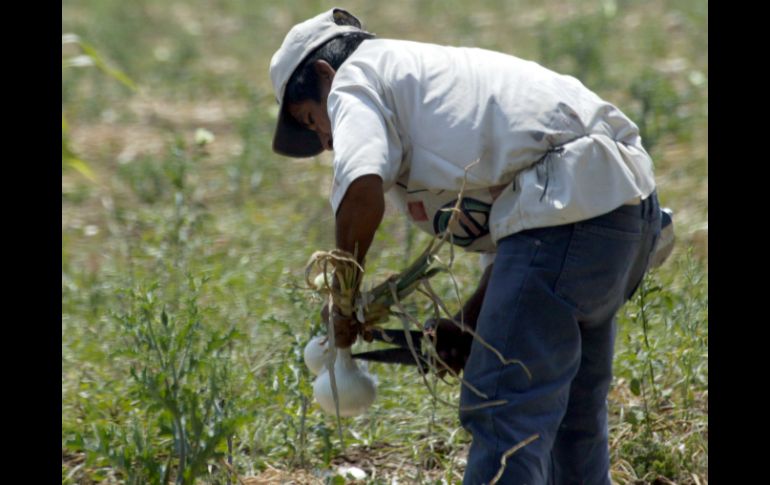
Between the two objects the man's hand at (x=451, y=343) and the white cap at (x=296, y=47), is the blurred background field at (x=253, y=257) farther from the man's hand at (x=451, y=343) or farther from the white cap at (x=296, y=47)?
the white cap at (x=296, y=47)

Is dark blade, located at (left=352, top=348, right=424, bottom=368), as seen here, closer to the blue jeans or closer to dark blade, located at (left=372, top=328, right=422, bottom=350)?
dark blade, located at (left=372, top=328, right=422, bottom=350)

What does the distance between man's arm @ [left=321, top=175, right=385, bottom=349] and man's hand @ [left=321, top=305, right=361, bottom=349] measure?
198 mm

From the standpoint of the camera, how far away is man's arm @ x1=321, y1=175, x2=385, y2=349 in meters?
2.80

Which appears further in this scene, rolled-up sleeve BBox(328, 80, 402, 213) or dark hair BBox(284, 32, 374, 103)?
dark hair BBox(284, 32, 374, 103)

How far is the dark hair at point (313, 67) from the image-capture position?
3189mm

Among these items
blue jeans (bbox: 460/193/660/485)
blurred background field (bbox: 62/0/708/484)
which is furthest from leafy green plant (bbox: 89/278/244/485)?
blue jeans (bbox: 460/193/660/485)

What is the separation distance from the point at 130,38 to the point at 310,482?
24.7 feet

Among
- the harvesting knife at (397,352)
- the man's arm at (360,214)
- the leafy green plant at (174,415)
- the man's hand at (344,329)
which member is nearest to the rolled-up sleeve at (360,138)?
the man's arm at (360,214)

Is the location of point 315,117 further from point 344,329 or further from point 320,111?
point 344,329

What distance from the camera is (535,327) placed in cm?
292

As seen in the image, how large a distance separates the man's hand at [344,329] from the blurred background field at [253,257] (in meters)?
0.32

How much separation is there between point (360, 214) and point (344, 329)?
1.29 feet

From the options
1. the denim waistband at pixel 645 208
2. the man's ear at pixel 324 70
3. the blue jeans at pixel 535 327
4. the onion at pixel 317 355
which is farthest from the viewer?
the onion at pixel 317 355

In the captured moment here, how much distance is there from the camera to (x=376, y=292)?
3.12 meters
